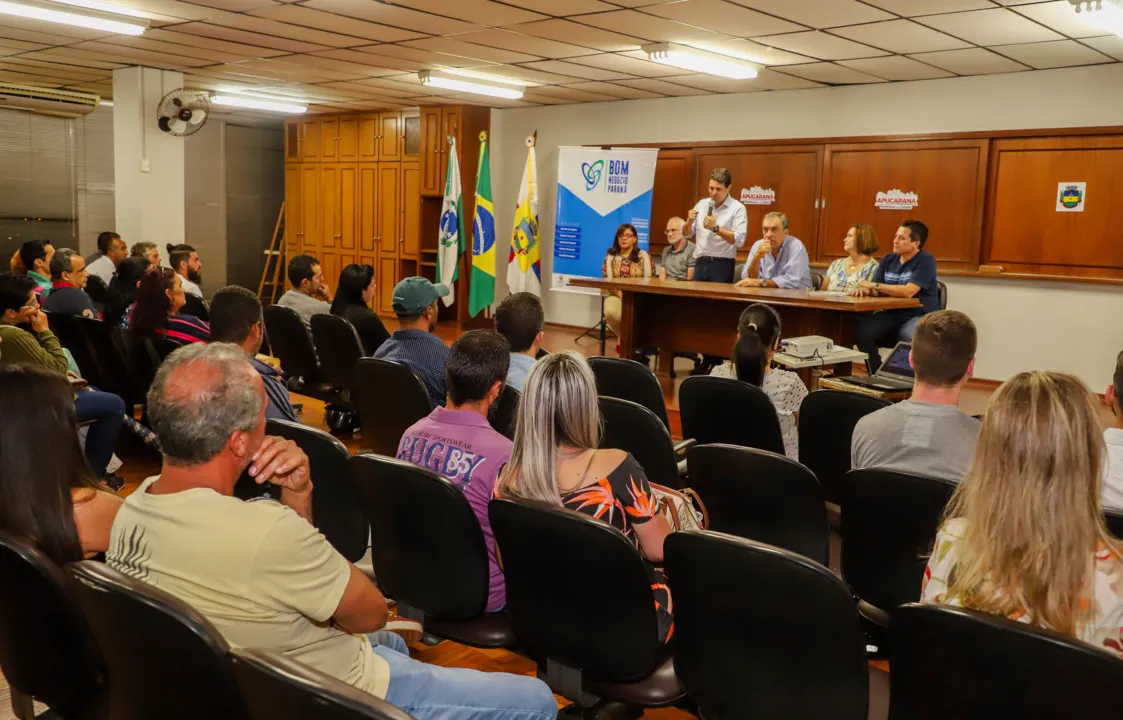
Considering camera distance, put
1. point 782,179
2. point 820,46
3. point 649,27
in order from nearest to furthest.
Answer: point 649,27, point 820,46, point 782,179

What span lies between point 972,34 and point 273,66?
6.23 meters

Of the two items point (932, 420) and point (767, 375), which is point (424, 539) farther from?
point (767, 375)

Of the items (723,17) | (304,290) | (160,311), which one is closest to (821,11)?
(723,17)

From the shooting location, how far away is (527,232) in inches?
429

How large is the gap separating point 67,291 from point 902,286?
5.43 metres

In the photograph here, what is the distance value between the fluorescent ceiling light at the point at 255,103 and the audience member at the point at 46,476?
33.5ft

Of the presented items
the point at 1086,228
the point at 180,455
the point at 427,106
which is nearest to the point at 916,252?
the point at 1086,228

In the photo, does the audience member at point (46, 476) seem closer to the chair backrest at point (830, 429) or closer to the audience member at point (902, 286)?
the chair backrest at point (830, 429)

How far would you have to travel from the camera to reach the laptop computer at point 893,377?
435cm

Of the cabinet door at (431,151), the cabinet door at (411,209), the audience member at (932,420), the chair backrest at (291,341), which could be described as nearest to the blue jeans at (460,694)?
the audience member at (932,420)

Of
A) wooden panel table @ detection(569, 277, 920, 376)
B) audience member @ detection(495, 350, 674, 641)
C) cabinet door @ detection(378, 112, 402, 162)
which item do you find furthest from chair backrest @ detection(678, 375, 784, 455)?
cabinet door @ detection(378, 112, 402, 162)

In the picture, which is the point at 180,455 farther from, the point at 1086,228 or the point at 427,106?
the point at 427,106

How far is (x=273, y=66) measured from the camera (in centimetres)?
895

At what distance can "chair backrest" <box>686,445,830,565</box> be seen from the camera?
245 centimetres
